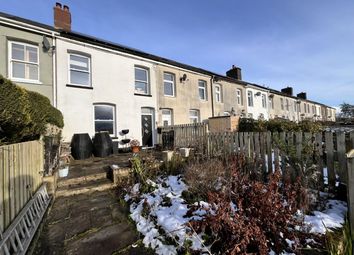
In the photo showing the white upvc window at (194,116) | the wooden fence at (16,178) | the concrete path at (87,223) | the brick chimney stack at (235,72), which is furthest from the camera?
the brick chimney stack at (235,72)

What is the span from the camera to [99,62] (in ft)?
36.5

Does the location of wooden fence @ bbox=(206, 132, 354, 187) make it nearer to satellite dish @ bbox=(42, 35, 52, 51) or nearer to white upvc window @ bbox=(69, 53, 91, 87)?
white upvc window @ bbox=(69, 53, 91, 87)

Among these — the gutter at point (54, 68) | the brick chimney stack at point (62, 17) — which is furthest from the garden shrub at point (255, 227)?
the brick chimney stack at point (62, 17)

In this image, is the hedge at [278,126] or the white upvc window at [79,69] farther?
the white upvc window at [79,69]

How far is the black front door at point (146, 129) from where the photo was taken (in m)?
12.9

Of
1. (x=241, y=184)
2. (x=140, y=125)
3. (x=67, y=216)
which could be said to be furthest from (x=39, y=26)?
(x=241, y=184)

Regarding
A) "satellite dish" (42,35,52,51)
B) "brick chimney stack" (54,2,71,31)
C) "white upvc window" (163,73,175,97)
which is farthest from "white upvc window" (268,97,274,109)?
"satellite dish" (42,35,52,51)

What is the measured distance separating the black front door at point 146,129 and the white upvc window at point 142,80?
1.61 metres

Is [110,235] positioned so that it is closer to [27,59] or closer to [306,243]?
[306,243]

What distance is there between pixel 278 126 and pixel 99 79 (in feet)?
32.1

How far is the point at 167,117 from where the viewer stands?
14.4m

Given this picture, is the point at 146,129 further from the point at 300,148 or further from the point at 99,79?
the point at 300,148

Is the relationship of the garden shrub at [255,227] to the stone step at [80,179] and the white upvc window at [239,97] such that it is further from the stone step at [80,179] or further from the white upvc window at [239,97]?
the white upvc window at [239,97]

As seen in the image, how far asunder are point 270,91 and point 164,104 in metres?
17.6
